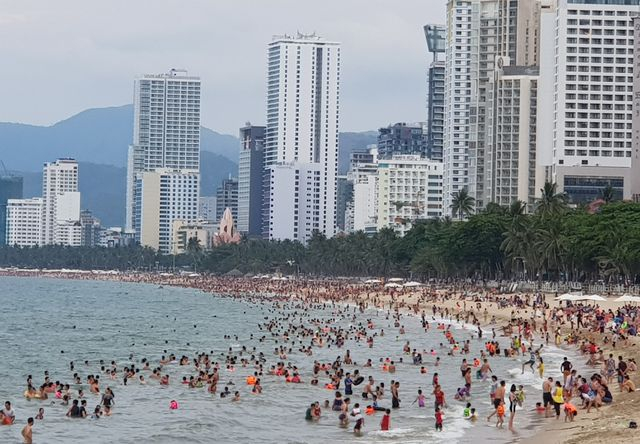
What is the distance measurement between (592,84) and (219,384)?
14871 centimetres

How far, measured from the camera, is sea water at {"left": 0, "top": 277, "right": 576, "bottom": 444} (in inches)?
1756

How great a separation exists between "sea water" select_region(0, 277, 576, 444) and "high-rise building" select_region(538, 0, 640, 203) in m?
83.3

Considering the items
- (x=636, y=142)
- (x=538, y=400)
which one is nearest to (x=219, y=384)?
(x=538, y=400)

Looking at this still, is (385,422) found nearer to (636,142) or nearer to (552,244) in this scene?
(552,244)

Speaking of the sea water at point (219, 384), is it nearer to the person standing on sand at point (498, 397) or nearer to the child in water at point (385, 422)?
the child in water at point (385, 422)

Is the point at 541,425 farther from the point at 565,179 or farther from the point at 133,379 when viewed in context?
the point at 565,179

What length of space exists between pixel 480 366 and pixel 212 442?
24.3 meters

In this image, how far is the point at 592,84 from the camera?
648 feet

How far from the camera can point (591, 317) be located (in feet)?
271

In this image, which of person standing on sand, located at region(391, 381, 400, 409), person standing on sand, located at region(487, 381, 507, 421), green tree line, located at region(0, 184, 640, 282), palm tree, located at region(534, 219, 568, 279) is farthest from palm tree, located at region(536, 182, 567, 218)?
person standing on sand, located at region(487, 381, 507, 421)

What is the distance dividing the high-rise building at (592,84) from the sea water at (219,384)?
273ft

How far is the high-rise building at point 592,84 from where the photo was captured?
192375mm

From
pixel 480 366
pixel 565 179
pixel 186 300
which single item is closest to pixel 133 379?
pixel 480 366

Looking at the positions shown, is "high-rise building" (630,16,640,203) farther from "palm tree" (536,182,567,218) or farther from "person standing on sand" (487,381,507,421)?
"person standing on sand" (487,381,507,421)
